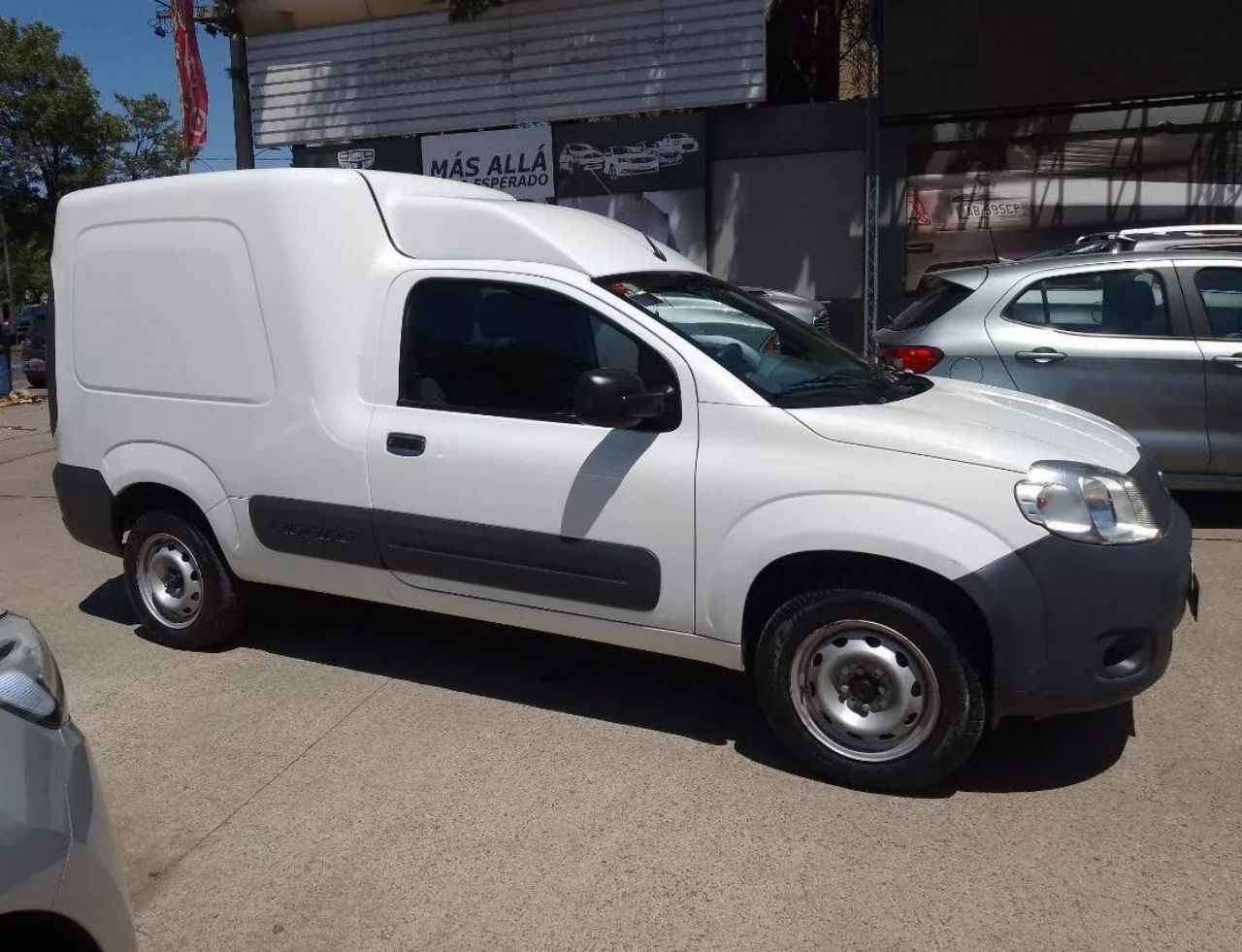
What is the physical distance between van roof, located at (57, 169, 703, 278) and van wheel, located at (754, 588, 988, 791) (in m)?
1.54

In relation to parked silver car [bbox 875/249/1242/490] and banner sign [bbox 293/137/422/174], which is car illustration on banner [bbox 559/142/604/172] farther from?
parked silver car [bbox 875/249/1242/490]

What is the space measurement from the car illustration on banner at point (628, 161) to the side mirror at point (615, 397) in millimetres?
10307

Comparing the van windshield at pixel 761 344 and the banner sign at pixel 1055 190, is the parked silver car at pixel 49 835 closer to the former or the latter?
the van windshield at pixel 761 344

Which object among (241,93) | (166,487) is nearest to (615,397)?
(166,487)

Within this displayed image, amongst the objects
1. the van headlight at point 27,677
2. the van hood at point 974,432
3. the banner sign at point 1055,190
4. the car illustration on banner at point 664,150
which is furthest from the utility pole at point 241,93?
the van headlight at point 27,677

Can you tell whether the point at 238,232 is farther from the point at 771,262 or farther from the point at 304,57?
the point at 304,57

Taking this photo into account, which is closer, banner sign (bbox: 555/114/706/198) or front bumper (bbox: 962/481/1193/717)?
front bumper (bbox: 962/481/1193/717)

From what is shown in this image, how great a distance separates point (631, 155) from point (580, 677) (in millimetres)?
10064

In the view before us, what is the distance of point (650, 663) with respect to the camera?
15.8 ft

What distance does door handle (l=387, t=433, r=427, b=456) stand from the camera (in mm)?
4211

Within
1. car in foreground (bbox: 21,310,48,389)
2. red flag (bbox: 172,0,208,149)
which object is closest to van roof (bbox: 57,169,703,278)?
red flag (bbox: 172,0,208,149)

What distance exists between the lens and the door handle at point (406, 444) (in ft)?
13.8

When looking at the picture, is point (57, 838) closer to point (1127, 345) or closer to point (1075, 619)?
point (1075, 619)

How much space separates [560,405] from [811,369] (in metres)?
0.96
